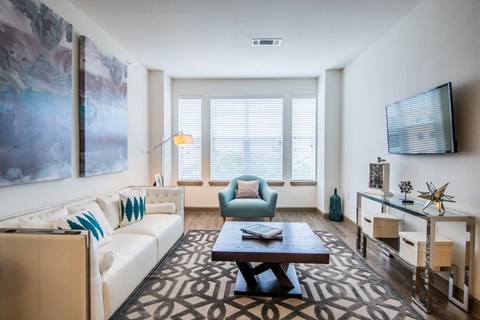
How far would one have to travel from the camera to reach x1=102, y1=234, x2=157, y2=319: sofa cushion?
72.0 inches

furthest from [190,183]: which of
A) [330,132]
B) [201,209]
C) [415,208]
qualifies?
[415,208]

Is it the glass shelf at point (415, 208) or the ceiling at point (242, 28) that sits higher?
the ceiling at point (242, 28)

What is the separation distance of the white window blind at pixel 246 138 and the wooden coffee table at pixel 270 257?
9.22 feet

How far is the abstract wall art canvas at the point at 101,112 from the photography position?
9.00ft

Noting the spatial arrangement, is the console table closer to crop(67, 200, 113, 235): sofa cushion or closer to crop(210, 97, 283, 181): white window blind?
crop(67, 200, 113, 235): sofa cushion

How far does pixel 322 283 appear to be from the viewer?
2449 millimetres

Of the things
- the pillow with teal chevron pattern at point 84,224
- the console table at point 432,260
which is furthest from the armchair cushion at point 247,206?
the console table at point 432,260

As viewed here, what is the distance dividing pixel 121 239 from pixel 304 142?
4097mm

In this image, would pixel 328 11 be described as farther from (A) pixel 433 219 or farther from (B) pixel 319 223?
→ (B) pixel 319 223

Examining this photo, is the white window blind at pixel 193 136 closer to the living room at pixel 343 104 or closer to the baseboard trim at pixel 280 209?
the living room at pixel 343 104

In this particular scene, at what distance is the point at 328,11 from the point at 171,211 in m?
3.20

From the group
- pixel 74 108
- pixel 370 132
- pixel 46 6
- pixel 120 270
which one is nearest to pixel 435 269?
pixel 370 132

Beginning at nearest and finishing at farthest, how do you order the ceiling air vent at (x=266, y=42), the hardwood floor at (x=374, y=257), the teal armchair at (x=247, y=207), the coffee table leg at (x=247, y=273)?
the hardwood floor at (x=374, y=257) → the coffee table leg at (x=247, y=273) → the ceiling air vent at (x=266, y=42) → the teal armchair at (x=247, y=207)

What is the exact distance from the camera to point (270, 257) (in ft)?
6.84
